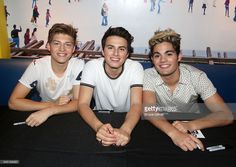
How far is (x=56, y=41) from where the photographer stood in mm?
2049

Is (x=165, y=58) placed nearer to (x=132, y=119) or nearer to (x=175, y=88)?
(x=175, y=88)

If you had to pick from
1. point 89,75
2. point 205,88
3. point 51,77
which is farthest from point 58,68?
point 205,88

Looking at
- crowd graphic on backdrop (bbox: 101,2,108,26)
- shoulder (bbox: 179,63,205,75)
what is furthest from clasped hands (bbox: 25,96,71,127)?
crowd graphic on backdrop (bbox: 101,2,108,26)

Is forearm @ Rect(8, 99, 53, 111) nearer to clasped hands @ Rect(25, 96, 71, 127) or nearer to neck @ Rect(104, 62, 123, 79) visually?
clasped hands @ Rect(25, 96, 71, 127)

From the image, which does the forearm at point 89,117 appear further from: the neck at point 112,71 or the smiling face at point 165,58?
the smiling face at point 165,58

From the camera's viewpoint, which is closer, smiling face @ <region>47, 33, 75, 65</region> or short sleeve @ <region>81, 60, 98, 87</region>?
short sleeve @ <region>81, 60, 98, 87</region>

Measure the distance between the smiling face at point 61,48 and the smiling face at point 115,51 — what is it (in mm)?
330

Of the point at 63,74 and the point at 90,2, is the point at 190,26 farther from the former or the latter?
the point at 63,74

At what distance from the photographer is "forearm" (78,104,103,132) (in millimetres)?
1550

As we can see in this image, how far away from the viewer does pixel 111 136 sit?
142cm

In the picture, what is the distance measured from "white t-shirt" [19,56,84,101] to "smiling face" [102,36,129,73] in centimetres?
33

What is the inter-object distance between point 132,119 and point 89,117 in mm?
258

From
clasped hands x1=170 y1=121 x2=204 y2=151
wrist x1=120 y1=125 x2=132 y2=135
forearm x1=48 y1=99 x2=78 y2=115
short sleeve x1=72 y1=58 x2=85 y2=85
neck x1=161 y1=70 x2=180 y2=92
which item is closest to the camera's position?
clasped hands x1=170 y1=121 x2=204 y2=151

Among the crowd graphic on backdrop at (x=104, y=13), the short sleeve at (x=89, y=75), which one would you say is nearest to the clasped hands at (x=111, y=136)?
the short sleeve at (x=89, y=75)
